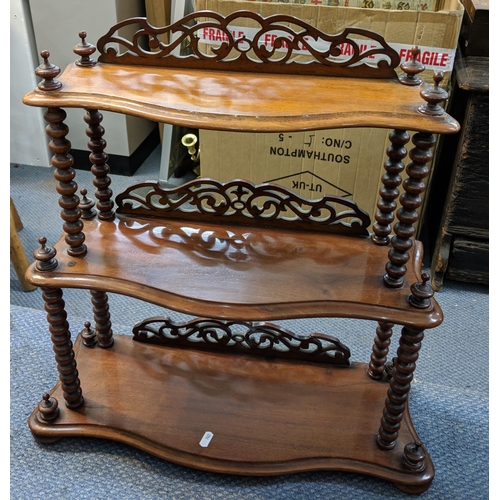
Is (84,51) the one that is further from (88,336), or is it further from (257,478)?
(257,478)

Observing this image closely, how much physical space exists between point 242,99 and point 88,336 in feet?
2.65

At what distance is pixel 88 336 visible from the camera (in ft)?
4.83

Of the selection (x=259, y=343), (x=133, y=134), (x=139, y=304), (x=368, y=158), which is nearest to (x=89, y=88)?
(x=259, y=343)

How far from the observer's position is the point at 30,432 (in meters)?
1.33

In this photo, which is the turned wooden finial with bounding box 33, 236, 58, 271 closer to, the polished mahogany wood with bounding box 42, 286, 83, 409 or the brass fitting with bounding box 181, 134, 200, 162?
the polished mahogany wood with bounding box 42, 286, 83, 409

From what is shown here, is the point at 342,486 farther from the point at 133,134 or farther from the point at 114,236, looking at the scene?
the point at 133,134

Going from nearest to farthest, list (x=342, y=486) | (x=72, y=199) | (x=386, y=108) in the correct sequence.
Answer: (x=386, y=108) → (x=72, y=199) → (x=342, y=486)

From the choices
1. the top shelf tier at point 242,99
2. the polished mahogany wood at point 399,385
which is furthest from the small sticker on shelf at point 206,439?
the top shelf tier at point 242,99

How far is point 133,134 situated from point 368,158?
3.60 ft

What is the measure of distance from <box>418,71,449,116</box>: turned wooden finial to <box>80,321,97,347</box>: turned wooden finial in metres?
1.00

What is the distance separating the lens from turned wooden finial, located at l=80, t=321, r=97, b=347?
1.47 metres

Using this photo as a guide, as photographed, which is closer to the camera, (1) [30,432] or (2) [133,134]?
(1) [30,432]

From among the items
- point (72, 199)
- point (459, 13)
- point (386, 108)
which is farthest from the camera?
point (459, 13)

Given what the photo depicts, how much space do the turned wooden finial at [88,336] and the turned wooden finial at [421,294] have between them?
0.85m
